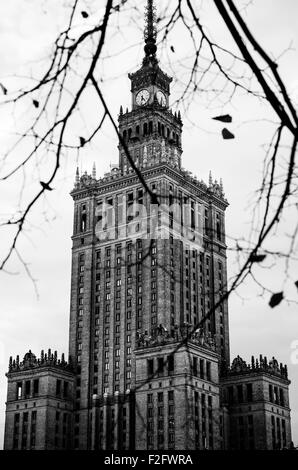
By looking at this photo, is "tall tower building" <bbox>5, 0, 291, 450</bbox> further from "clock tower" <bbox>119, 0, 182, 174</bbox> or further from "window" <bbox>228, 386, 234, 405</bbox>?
"clock tower" <bbox>119, 0, 182, 174</bbox>

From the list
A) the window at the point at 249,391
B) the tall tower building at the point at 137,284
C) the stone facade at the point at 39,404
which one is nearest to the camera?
the tall tower building at the point at 137,284

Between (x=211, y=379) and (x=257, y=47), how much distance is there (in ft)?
320

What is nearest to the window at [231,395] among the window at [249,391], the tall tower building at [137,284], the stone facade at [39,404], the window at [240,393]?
the window at [240,393]

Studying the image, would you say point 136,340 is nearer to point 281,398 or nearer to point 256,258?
point 281,398

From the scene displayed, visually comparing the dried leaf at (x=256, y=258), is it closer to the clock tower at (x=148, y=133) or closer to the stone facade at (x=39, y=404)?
the stone facade at (x=39, y=404)

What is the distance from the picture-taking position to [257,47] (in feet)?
18.6

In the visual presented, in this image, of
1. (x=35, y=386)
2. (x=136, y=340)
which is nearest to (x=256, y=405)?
(x=136, y=340)

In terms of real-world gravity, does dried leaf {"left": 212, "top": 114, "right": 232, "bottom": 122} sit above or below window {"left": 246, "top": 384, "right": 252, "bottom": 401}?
below

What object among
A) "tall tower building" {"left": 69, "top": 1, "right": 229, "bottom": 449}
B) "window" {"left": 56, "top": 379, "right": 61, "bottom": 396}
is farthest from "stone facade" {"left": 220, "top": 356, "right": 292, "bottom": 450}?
"window" {"left": 56, "top": 379, "right": 61, "bottom": 396}
